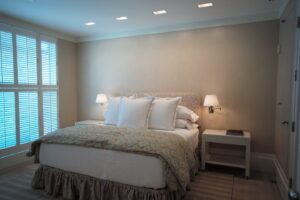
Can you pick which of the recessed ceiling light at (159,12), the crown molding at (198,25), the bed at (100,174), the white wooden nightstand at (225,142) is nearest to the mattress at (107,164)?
the bed at (100,174)

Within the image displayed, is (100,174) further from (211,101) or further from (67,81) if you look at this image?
(67,81)

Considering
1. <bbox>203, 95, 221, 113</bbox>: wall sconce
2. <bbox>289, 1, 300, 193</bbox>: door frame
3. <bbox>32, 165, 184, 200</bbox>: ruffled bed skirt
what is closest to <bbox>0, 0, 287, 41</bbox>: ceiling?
<bbox>289, 1, 300, 193</bbox>: door frame

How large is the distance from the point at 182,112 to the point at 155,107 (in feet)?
1.56

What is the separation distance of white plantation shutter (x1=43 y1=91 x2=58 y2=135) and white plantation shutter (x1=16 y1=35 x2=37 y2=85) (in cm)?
42

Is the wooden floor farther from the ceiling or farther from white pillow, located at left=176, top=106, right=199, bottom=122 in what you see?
the ceiling

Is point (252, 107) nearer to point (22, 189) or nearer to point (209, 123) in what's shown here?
point (209, 123)

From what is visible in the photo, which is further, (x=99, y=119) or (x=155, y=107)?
(x=99, y=119)

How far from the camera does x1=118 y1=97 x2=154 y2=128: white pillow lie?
3193mm

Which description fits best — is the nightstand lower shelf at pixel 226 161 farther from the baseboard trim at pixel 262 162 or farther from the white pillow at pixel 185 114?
the white pillow at pixel 185 114

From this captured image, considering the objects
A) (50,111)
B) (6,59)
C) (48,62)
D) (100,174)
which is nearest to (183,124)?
(100,174)

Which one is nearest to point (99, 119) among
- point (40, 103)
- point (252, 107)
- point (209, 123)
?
point (40, 103)

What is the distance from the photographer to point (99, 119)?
15.7 ft

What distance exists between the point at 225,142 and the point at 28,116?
3593 mm

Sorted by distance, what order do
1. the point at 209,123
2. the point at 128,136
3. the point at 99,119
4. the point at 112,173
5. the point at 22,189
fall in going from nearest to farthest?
the point at 112,173 → the point at 128,136 → the point at 22,189 → the point at 209,123 → the point at 99,119
